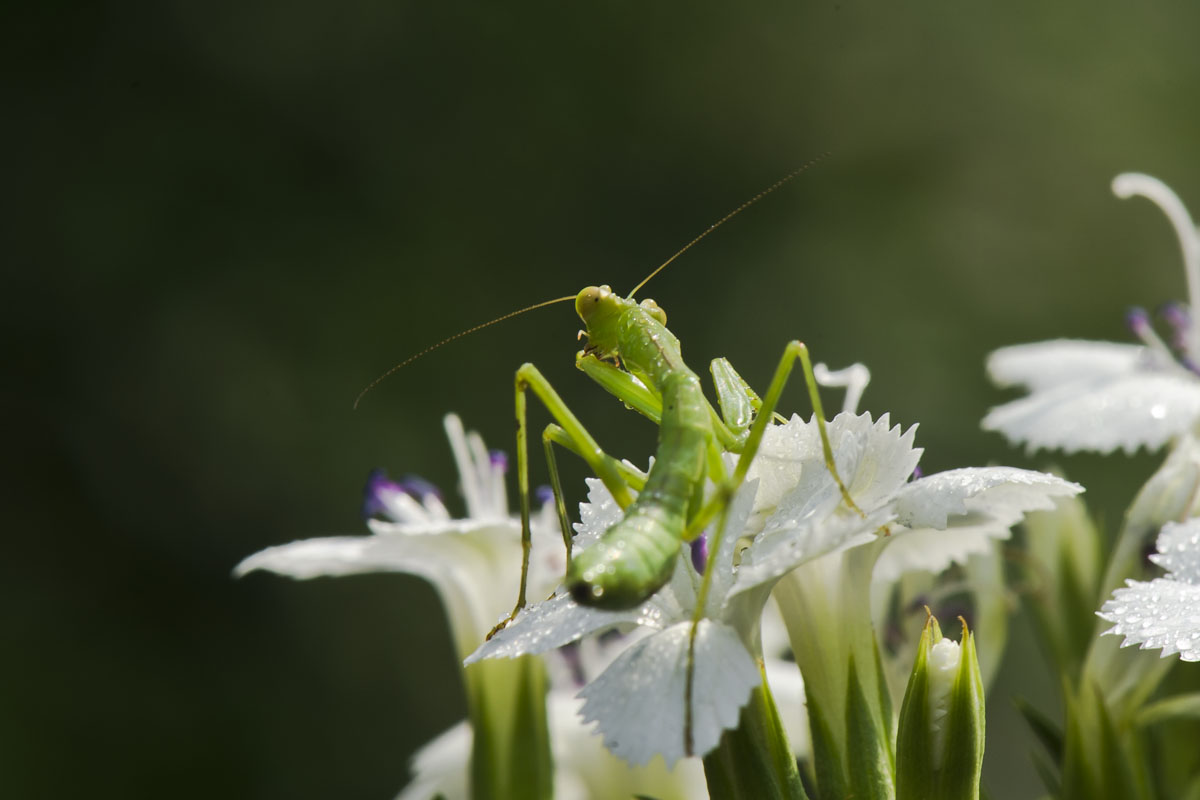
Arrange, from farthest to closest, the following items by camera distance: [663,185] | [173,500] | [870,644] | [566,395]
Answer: [663,185]
[173,500]
[566,395]
[870,644]

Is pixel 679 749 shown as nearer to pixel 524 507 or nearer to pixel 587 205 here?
pixel 524 507

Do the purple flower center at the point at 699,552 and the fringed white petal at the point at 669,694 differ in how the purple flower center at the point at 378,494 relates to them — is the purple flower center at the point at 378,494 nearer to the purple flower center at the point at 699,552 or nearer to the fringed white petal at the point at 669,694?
the purple flower center at the point at 699,552

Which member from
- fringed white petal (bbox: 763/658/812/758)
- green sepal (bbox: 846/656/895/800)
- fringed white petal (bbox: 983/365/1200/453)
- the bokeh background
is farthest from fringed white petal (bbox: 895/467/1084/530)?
the bokeh background

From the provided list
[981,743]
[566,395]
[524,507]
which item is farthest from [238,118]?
[981,743]

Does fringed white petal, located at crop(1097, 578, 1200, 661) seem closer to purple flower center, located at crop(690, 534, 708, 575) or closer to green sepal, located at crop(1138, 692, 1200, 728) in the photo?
green sepal, located at crop(1138, 692, 1200, 728)

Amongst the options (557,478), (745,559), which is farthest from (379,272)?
(745,559)

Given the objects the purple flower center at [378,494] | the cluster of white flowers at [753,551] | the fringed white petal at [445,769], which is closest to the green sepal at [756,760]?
the cluster of white flowers at [753,551]
